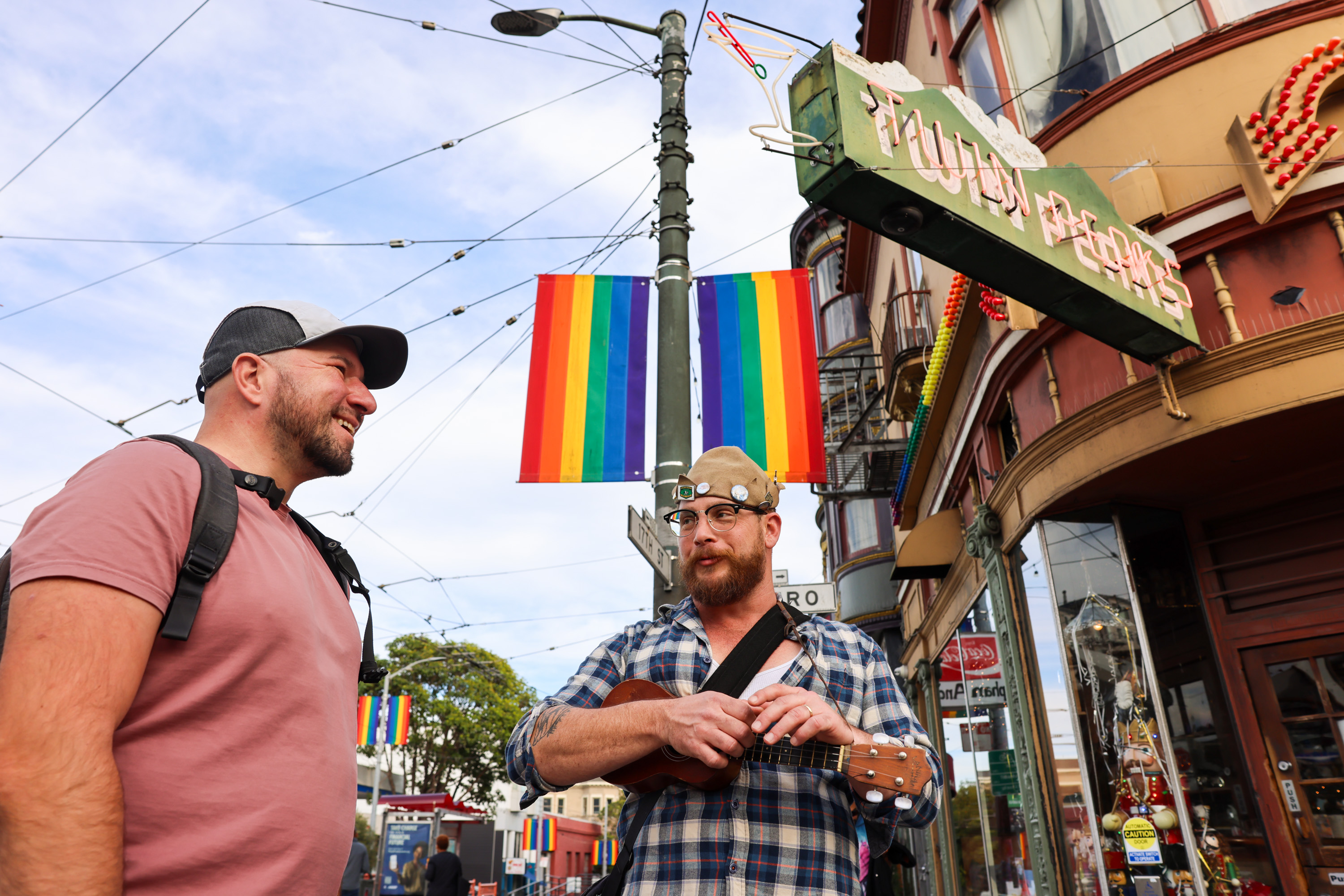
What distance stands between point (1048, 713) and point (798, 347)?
13.3 feet

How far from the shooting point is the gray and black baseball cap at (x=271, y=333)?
2225 mm

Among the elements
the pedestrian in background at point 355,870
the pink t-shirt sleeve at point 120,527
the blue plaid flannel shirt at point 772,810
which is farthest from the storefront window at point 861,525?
the pink t-shirt sleeve at point 120,527

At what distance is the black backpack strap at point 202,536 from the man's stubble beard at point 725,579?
4.80ft

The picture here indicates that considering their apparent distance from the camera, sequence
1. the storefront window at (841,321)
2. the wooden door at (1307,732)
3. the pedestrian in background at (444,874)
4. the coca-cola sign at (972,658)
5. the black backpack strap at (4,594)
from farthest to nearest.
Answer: the storefront window at (841,321), the pedestrian in background at (444,874), the coca-cola sign at (972,658), the wooden door at (1307,732), the black backpack strap at (4,594)

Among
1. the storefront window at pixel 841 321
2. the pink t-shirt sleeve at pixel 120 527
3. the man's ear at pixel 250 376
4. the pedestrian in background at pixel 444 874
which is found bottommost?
the pedestrian in background at pixel 444 874

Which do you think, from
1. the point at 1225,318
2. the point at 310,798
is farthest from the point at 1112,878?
the point at 310,798

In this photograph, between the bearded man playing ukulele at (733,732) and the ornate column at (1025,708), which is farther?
the ornate column at (1025,708)

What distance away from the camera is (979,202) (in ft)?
16.7

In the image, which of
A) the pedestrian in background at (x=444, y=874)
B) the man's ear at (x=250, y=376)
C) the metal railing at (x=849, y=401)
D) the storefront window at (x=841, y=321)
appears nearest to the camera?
the man's ear at (x=250, y=376)

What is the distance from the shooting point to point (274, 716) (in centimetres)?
174

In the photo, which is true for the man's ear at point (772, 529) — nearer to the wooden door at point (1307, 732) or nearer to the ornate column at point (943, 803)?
the wooden door at point (1307, 732)

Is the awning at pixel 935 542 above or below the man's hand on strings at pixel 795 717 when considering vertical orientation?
above

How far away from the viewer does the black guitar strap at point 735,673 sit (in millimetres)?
2416

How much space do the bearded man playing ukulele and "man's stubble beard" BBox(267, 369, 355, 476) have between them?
0.99 metres
